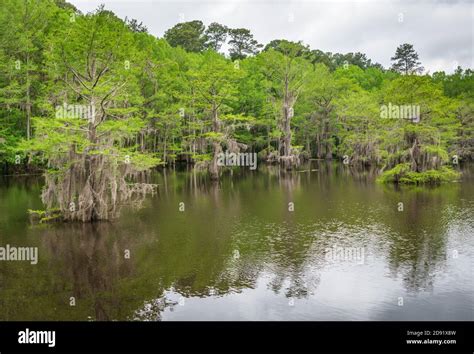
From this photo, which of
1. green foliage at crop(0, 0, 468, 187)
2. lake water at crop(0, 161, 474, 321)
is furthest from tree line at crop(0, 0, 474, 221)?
lake water at crop(0, 161, 474, 321)

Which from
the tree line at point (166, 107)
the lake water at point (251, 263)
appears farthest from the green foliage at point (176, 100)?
the lake water at point (251, 263)

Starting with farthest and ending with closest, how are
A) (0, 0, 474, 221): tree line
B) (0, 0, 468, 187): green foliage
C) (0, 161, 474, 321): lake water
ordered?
(0, 0, 468, 187): green foliage
(0, 0, 474, 221): tree line
(0, 161, 474, 321): lake water

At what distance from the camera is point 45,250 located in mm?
17250

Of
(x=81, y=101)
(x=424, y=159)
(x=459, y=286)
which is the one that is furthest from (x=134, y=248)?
(x=424, y=159)

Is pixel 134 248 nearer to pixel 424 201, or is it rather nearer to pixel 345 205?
pixel 345 205

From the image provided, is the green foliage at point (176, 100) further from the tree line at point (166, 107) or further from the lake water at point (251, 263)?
the lake water at point (251, 263)

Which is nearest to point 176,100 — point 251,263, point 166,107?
point 166,107

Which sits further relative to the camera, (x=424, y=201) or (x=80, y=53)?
(x=424, y=201)

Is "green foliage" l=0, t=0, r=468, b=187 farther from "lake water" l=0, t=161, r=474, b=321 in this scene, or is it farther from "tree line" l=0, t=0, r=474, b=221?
"lake water" l=0, t=161, r=474, b=321

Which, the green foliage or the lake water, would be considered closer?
the lake water

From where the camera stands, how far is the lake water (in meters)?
11.8

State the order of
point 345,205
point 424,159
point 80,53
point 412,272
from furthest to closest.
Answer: point 424,159, point 345,205, point 80,53, point 412,272

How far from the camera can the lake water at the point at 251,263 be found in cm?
1182

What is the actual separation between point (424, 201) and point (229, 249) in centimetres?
1522
